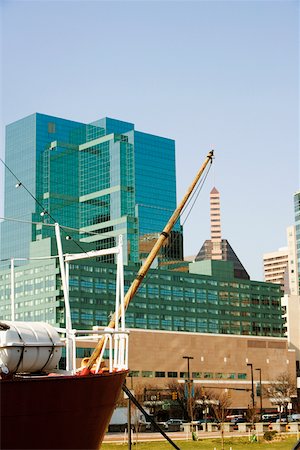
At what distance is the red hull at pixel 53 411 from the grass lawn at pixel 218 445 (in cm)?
3468

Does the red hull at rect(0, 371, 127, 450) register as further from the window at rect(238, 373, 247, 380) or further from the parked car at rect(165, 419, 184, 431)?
the window at rect(238, 373, 247, 380)

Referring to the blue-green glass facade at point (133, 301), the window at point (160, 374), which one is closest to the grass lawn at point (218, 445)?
the window at point (160, 374)

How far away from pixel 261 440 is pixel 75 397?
156ft

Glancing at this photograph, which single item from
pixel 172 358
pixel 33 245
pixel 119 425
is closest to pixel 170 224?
pixel 119 425

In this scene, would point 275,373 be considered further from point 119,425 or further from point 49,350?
point 49,350

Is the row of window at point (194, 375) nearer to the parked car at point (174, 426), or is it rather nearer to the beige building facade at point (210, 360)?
the beige building facade at point (210, 360)

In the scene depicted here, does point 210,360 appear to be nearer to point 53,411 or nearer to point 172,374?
point 172,374

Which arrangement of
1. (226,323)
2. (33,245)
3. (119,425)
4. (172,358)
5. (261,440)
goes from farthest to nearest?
(226,323) < (33,245) < (172,358) < (119,425) < (261,440)

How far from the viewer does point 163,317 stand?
183 metres

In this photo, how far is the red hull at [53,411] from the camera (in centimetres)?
2747

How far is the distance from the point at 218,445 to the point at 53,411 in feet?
138

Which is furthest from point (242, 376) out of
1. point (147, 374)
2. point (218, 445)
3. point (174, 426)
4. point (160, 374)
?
point (218, 445)

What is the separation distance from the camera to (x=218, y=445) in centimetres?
6769

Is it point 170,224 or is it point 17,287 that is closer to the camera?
point 170,224
